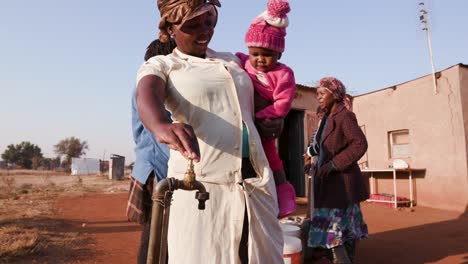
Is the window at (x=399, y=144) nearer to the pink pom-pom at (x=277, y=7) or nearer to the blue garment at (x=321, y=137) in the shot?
the blue garment at (x=321, y=137)

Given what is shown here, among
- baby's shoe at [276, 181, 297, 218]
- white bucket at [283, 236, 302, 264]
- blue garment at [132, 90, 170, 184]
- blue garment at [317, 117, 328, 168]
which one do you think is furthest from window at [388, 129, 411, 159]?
baby's shoe at [276, 181, 297, 218]

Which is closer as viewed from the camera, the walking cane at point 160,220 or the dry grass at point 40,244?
the walking cane at point 160,220

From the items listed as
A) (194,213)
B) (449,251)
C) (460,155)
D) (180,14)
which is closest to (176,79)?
(180,14)

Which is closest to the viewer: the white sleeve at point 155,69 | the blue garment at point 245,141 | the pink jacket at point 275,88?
the white sleeve at point 155,69

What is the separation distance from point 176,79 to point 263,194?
53 cm

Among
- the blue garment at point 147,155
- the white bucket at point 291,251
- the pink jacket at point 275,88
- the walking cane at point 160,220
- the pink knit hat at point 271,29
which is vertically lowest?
the white bucket at point 291,251

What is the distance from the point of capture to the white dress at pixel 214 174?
1.25 metres

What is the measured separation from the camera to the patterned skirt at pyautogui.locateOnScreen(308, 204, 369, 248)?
3.17 meters

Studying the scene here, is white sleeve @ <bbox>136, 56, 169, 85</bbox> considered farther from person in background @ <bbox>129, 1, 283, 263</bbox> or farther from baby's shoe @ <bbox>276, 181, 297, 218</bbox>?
baby's shoe @ <bbox>276, 181, 297, 218</bbox>

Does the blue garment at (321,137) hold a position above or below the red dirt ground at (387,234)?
above

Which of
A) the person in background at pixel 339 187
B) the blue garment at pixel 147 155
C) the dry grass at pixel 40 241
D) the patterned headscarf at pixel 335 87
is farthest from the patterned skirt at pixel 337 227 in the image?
the dry grass at pixel 40 241

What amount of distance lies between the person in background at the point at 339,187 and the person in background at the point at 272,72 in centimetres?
175

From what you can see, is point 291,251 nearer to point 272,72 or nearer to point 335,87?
point 335,87

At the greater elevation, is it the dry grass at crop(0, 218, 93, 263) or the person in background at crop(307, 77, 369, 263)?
the person in background at crop(307, 77, 369, 263)
